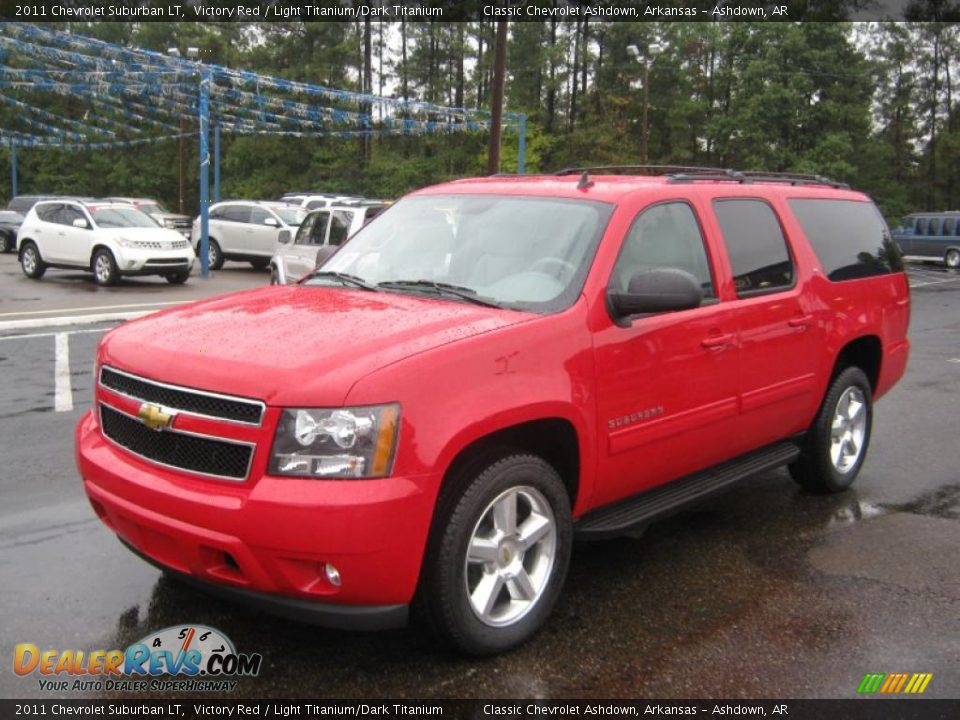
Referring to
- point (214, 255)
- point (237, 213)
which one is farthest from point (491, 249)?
point (214, 255)

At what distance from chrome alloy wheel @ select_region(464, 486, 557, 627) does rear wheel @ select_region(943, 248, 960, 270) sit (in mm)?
33394

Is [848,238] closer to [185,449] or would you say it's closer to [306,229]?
[185,449]

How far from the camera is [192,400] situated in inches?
124

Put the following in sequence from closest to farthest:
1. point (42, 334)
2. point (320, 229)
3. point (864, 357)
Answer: point (864, 357) → point (42, 334) → point (320, 229)

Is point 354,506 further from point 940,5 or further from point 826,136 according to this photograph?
point 940,5

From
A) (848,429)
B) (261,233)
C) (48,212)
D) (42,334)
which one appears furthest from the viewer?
(261,233)

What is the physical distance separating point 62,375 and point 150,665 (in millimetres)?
6384

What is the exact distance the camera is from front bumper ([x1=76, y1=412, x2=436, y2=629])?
292cm

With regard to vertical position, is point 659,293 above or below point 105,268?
above

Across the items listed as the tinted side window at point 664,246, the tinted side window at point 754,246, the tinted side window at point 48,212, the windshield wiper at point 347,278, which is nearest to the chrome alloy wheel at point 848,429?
the tinted side window at point 754,246

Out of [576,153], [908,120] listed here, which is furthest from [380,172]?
[908,120]

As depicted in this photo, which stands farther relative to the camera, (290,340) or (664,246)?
(664,246)

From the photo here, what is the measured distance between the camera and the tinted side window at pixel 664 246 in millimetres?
4020

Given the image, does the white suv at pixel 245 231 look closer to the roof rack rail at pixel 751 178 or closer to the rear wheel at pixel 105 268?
the rear wheel at pixel 105 268
